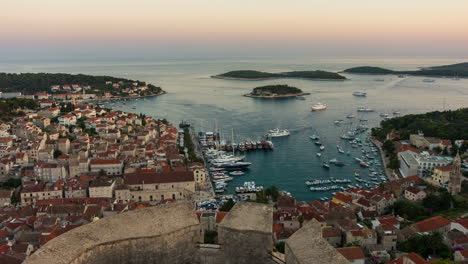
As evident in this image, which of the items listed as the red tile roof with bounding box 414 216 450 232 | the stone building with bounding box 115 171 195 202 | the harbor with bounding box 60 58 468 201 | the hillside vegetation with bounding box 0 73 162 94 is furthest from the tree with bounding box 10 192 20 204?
the hillside vegetation with bounding box 0 73 162 94

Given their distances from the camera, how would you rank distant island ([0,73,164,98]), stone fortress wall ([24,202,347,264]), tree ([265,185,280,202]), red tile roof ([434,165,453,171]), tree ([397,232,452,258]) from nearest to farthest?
stone fortress wall ([24,202,347,264]), tree ([397,232,452,258]), tree ([265,185,280,202]), red tile roof ([434,165,453,171]), distant island ([0,73,164,98])

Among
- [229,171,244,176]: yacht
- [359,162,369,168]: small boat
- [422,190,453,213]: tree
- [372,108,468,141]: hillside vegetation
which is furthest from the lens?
[372,108,468,141]: hillside vegetation

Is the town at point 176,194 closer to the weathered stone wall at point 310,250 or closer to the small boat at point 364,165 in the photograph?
the small boat at point 364,165

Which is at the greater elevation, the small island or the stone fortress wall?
the stone fortress wall

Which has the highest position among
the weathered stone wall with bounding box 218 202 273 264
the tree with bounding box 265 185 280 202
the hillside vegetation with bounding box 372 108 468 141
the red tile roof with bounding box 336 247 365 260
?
the weathered stone wall with bounding box 218 202 273 264

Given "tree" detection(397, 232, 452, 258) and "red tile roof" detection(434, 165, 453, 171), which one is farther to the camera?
"red tile roof" detection(434, 165, 453, 171)

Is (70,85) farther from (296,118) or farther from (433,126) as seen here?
(433,126)

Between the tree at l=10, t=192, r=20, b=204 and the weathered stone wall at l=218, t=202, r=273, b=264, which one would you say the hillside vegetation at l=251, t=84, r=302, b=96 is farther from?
the weathered stone wall at l=218, t=202, r=273, b=264
